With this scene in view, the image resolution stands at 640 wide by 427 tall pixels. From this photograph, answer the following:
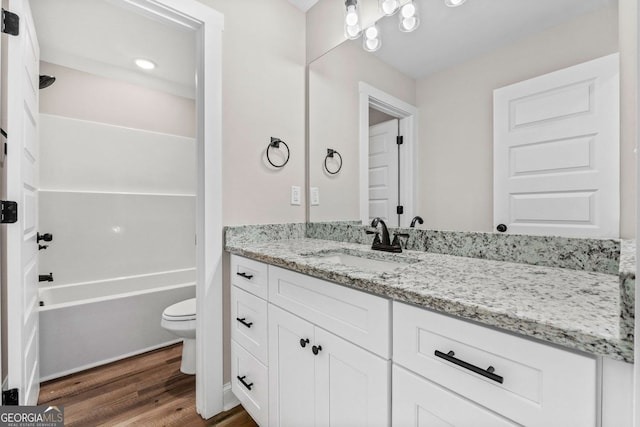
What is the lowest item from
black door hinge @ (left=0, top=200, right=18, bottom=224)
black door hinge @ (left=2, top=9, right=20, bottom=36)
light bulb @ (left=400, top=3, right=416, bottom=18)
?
black door hinge @ (left=0, top=200, right=18, bottom=224)

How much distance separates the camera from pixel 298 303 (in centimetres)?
111

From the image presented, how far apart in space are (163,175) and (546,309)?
323 centimetres

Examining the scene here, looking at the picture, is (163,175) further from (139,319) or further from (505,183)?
(505,183)

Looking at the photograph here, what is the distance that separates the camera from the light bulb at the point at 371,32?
1.62 m

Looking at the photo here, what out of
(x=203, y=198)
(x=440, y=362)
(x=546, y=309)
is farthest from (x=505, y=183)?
(x=203, y=198)

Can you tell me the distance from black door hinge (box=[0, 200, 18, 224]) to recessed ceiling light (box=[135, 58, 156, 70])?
6.42ft

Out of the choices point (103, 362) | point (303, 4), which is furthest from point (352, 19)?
point (103, 362)

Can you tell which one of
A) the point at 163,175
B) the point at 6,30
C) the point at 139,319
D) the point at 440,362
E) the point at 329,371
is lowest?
the point at 139,319

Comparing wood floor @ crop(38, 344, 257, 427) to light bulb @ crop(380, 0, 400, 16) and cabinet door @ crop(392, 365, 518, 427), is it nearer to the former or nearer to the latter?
cabinet door @ crop(392, 365, 518, 427)

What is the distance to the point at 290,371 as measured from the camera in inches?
45.1

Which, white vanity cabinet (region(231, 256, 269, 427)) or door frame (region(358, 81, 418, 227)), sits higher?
door frame (region(358, 81, 418, 227))

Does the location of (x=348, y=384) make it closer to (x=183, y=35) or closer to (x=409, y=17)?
(x=409, y=17)

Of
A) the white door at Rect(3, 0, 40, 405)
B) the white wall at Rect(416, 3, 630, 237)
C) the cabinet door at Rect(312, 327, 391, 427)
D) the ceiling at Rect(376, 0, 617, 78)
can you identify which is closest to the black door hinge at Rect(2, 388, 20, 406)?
the white door at Rect(3, 0, 40, 405)

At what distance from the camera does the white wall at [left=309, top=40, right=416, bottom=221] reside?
1732 millimetres
